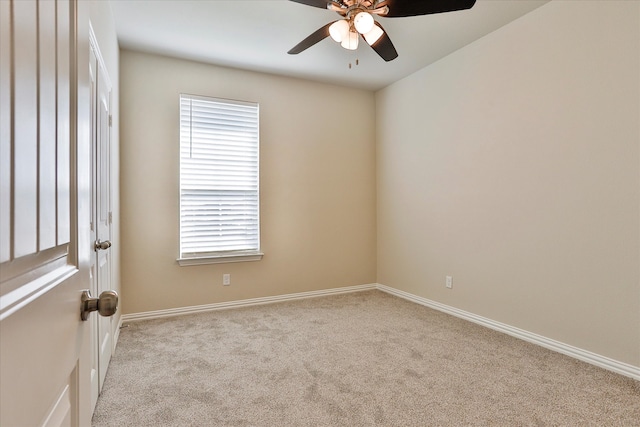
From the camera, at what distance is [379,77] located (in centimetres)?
434

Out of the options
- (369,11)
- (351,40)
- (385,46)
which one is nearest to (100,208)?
(351,40)

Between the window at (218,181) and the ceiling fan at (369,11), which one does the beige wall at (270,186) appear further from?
the ceiling fan at (369,11)

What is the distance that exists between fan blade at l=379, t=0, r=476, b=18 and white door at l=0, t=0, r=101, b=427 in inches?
75.4

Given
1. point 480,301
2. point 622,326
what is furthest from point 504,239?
point 622,326

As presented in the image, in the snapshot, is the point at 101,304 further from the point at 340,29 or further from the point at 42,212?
the point at 340,29

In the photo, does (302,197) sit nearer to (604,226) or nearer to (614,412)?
(604,226)

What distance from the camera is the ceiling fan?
212cm

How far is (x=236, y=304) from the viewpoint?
4.03m

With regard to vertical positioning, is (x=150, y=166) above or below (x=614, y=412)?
above

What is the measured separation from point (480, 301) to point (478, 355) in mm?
845

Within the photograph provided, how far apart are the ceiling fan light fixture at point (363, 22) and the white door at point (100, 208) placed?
1536 mm

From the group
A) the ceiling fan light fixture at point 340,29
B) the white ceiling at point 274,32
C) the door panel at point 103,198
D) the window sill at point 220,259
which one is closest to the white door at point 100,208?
the door panel at point 103,198

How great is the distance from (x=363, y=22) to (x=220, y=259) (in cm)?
279

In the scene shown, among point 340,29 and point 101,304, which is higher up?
point 340,29
